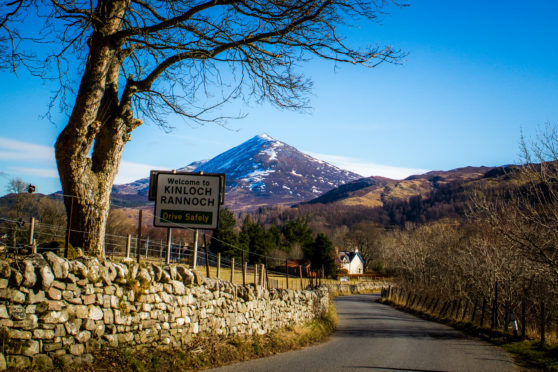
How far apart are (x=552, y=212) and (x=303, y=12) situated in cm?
1009

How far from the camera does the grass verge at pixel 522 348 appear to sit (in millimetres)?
12395

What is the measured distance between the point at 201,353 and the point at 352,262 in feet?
328

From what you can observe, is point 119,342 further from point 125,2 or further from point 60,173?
point 125,2

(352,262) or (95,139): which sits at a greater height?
(95,139)

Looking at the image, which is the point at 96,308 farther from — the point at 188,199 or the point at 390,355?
the point at 390,355

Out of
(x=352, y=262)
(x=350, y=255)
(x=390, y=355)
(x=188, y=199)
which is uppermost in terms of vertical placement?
(x=188, y=199)

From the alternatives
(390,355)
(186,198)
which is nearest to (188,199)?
(186,198)

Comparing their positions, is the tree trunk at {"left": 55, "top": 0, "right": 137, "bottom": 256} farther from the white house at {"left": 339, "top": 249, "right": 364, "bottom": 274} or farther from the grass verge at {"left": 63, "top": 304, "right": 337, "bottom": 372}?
the white house at {"left": 339, "top": 249, "right": 364, "bottom": 274}

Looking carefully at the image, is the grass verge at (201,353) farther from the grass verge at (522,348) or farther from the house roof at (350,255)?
the house roof at (350,255)

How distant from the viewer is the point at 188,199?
11.6 metres

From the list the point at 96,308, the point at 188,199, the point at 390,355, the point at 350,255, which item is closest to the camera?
the point at 96,308

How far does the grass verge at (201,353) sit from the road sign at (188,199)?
3.04 metres

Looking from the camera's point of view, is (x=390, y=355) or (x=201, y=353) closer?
(x=201, y=353)

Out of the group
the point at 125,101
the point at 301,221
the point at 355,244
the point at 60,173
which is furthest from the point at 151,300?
the point at 355,244
